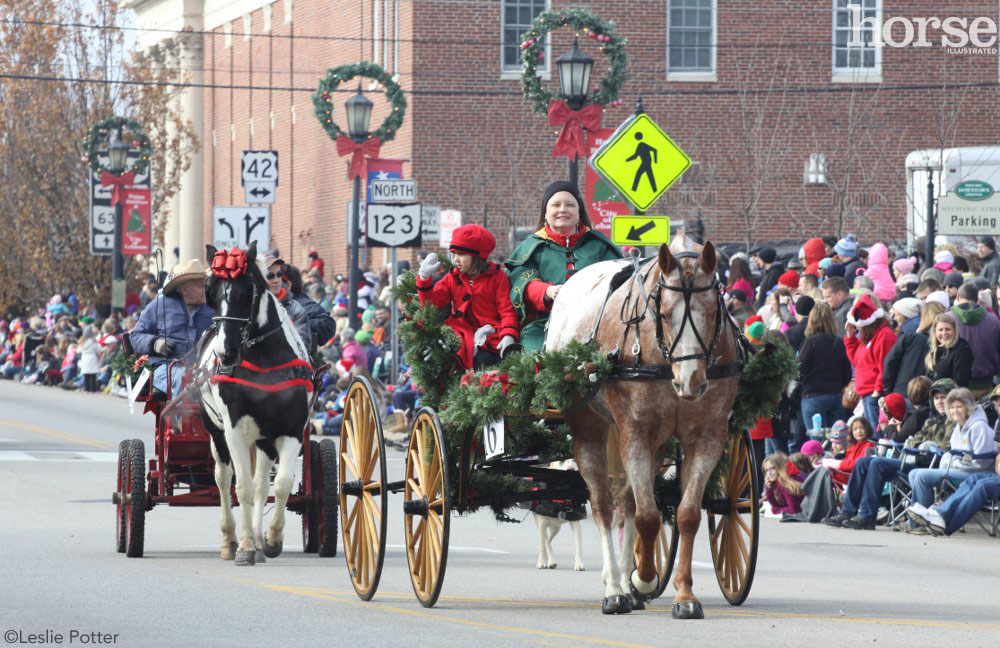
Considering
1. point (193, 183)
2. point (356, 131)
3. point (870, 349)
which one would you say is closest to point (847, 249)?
point (870, 349)

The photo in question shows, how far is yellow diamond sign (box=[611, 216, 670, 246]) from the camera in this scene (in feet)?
68.0

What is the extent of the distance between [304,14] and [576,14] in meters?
24.9

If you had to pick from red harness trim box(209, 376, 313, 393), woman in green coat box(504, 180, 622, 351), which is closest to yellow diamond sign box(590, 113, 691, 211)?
red harness trim box(209, 376, 313, 393)

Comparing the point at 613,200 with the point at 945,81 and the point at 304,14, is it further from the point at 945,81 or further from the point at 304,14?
the point at 304,14

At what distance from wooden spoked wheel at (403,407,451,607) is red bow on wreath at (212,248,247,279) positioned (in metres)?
2.68

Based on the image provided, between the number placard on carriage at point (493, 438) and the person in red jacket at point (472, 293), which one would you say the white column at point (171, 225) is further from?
the number placard on carriage at point (493, 438)

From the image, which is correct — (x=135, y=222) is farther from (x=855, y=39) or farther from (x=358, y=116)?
(x=855, y=39)

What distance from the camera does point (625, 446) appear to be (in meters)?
10.8

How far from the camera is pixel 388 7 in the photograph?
50000 mm

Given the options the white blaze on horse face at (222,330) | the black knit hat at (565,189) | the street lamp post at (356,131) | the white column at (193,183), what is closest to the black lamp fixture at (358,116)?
the street lamp post at (356,131)

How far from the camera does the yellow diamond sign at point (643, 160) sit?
21297mm

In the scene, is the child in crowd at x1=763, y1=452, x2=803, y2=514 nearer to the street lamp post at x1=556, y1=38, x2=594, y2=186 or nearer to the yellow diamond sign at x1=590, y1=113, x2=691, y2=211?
the yellow diamond sign at x1=590, y1=113, x2=691, y2=211

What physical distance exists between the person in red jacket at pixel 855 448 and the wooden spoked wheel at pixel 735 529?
23.7ft

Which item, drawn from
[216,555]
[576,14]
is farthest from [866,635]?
[576,14]
